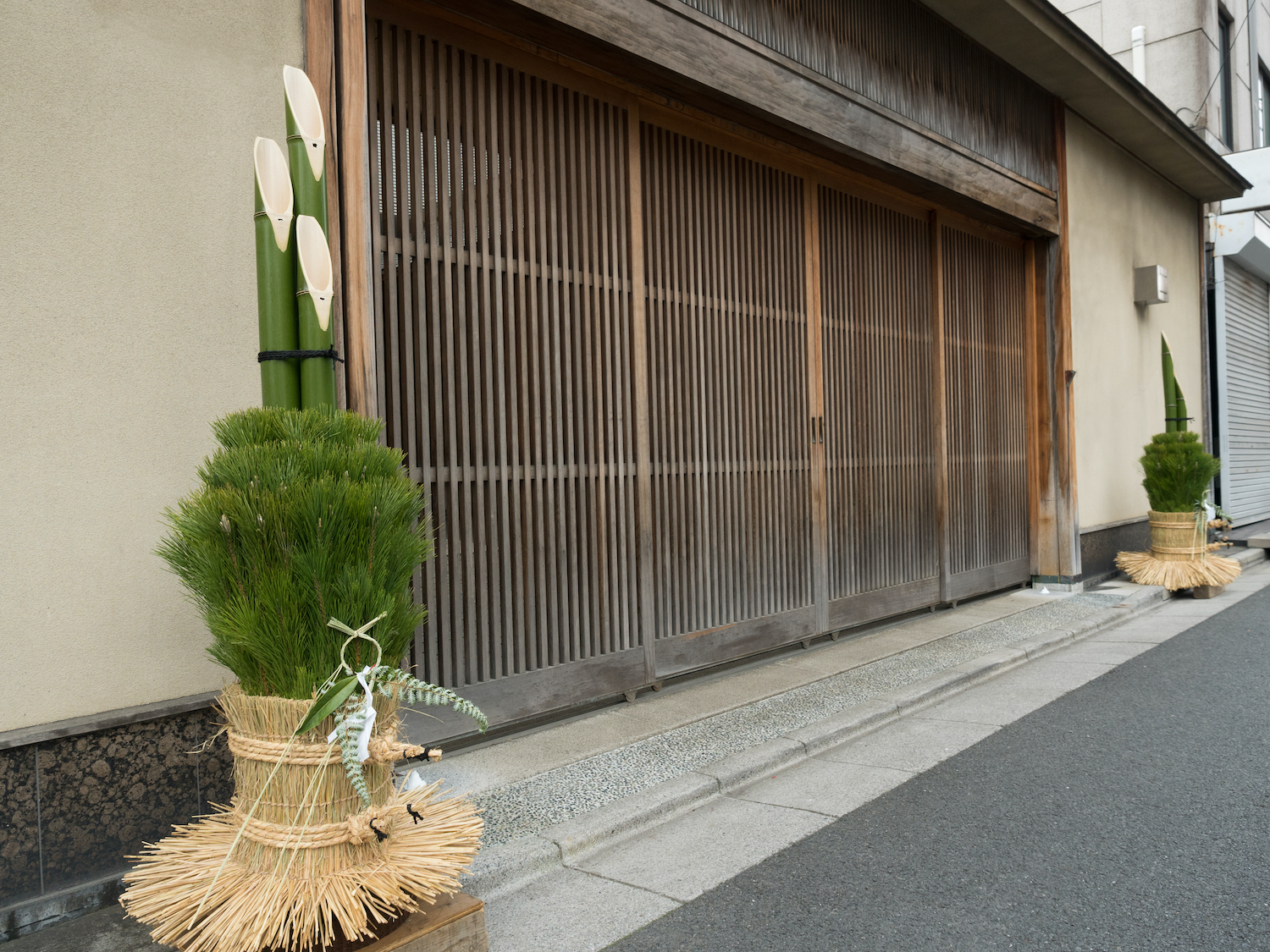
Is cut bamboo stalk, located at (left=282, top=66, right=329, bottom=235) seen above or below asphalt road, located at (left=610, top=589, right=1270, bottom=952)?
above

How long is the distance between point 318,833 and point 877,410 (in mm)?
5776

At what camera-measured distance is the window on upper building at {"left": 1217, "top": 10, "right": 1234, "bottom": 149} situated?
14320 millimetres

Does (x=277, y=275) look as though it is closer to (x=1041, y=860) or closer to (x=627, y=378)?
(x=627, y=378)

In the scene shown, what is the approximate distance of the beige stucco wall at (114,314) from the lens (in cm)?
276

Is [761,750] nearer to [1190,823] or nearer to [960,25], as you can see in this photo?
[1190,823]

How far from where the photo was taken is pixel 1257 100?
50.6ft

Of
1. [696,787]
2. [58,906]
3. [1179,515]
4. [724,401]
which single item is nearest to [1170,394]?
[1179,515]

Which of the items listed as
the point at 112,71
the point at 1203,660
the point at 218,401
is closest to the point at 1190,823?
the point at 1203,660

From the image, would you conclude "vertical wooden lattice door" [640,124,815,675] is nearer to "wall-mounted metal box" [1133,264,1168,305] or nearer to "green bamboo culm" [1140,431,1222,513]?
"green bamboo culm" [1140,431,1222,513]

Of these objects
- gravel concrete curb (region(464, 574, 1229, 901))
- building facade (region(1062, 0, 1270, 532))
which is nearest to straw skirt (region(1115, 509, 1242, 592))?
gravel concrete curb (region(464, 574, 1229, 901))

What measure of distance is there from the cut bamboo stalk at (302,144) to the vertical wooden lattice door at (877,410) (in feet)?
15.4

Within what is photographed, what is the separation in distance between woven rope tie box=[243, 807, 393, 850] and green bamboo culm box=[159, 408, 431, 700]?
311mm

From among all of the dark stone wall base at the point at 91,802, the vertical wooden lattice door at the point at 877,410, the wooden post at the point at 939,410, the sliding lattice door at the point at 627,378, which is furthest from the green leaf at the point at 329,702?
the wooden post at the point at 939,410

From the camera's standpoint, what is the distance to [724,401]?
5703 millimetres
